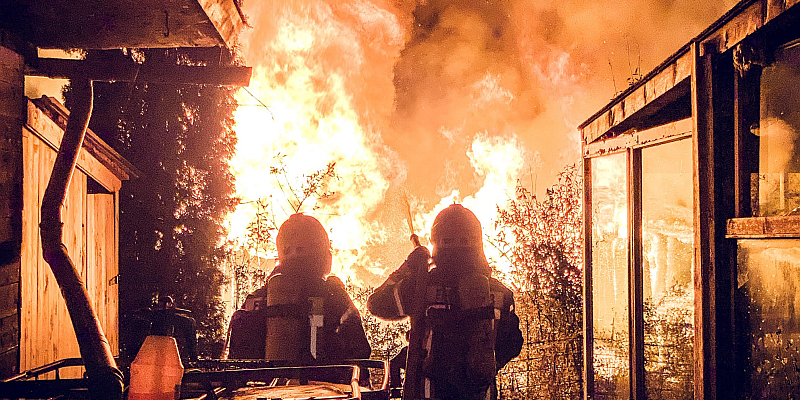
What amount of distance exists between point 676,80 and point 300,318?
10.00 ft

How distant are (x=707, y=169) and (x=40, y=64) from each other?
15.1 feet

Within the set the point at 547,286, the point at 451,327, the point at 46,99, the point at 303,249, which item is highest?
the point at 46,99

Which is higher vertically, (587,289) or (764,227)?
(764,227)

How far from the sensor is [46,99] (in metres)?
5.18

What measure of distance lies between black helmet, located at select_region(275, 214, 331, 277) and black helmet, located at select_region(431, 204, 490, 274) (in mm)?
899

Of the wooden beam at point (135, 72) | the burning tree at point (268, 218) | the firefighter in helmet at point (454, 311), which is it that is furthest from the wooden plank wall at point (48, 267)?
the burning tree at point (268, 218)

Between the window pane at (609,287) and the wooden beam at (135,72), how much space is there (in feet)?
13.4

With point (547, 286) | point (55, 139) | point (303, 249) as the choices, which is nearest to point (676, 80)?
point (303, 249)

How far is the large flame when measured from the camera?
15.5 meters

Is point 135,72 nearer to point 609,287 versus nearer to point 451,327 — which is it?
point 451,327

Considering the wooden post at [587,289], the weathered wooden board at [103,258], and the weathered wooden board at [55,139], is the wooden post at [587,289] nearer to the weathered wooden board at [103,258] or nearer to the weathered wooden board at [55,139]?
the weathered wooden board at [55,139]

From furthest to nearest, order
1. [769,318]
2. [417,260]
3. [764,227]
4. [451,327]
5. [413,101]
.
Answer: [413,101] < [417,260] < [451,327] < [769,318] < [764,227]

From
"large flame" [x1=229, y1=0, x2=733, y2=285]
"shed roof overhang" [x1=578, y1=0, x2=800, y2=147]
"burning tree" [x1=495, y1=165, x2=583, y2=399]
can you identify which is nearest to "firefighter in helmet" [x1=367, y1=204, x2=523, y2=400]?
"shed roof overhang" [x1=578, y1=0, x2=800, y2=147]

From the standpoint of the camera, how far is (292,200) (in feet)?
53.1
